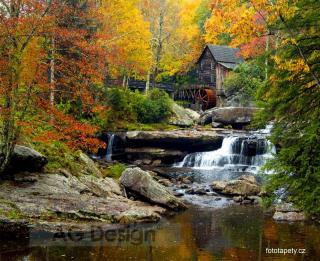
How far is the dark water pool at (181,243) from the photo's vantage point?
8562 millimetres

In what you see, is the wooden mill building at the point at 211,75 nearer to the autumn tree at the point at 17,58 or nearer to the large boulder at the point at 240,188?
the large boulder at the point at 240,188

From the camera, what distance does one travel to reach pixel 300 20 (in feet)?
27.6

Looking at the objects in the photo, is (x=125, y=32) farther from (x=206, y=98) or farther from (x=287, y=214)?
(x=287, y=214)

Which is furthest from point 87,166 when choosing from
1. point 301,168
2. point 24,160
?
point 301,168

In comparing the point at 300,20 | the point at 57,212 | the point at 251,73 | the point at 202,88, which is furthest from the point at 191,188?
the point at 202,88

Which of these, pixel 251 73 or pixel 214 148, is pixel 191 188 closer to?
pixel 214 148

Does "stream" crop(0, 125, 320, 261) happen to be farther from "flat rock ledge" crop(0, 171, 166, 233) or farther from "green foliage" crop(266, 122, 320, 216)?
"green foliage" crop(266, 122, 320, 216)

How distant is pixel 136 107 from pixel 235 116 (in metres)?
7.88

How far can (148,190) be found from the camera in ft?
45.4

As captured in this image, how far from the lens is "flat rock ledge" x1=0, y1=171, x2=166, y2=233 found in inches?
386

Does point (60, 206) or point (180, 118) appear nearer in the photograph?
point (60, 206)

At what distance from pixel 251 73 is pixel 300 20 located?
2792 centimetres

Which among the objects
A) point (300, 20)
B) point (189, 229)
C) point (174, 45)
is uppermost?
point (174, 45)

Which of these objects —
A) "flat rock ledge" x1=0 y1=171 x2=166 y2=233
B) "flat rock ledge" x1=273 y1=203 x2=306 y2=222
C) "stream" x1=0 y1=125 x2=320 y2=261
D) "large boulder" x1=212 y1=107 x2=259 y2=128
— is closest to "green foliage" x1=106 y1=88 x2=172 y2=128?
"large boulder" x1=212 y1=107 x2=259 y2=128
